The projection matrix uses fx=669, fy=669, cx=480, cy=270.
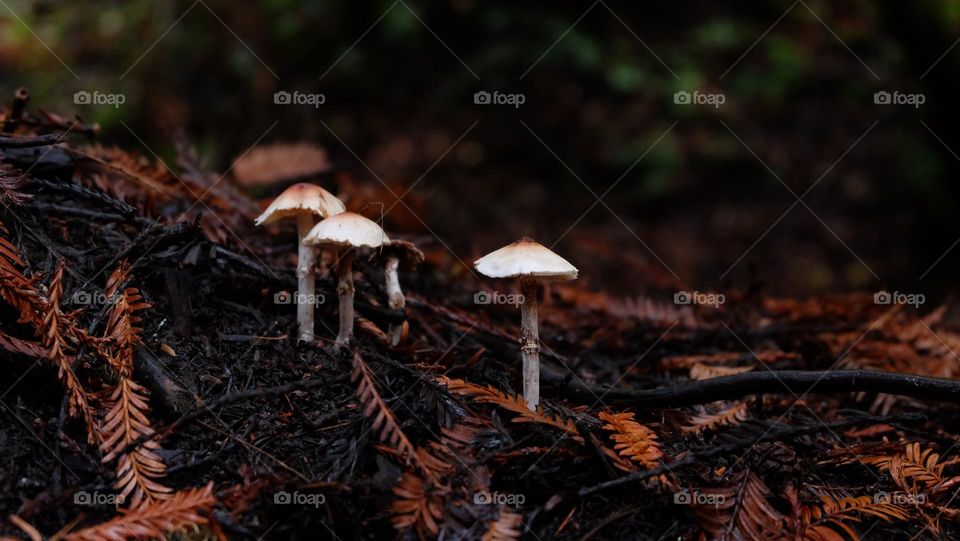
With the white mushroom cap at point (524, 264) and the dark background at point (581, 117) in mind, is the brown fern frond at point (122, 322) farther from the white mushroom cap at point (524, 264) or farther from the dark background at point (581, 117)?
the dark background at point (581, 117)

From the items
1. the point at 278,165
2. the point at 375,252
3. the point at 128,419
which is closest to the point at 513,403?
the point at 375,252

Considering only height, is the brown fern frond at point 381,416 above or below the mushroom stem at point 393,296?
below

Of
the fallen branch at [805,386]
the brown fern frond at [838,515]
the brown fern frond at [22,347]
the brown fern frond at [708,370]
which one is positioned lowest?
the brown fern frond at [838,515]

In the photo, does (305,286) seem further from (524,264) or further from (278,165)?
(278,165)

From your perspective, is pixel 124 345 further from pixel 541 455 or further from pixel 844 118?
pixel 844 118

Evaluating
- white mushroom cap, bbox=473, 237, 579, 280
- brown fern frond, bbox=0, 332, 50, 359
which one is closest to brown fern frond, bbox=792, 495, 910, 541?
white mushroom cap, bbox=473, 237, 579, 280

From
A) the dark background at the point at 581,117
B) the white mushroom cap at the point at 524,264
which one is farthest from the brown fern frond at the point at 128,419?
the dark background at the point at 581,117
